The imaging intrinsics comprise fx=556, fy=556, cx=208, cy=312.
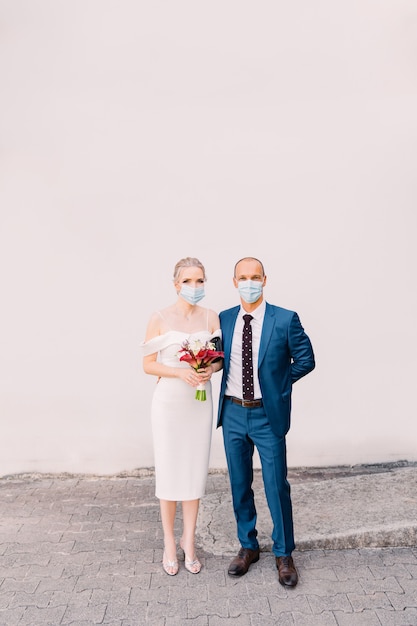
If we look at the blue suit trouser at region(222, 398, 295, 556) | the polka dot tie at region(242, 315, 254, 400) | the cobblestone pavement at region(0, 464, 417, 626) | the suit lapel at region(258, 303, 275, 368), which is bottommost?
the cobblestone pavement at region(0, 464, 417, 626)

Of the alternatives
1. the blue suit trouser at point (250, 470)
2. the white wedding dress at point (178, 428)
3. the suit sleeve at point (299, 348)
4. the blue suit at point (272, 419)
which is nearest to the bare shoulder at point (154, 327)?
the white wedding dress at point (178, 428)

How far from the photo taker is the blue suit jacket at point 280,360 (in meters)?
3.88

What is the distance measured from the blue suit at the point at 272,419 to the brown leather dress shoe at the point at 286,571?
4 centimetres

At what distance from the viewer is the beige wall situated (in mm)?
5863

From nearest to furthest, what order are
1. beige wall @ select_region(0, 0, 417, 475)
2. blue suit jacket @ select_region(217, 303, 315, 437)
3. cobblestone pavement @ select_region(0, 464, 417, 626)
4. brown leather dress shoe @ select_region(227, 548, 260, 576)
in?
1. cobblestone pavement @ select_region(0, 464, 417, 626)
2. blue suit jacket @ select_region(217, 303, 315, 437)
3. brown leather dress shoe @ select_region(227, 548, 260, 576)
4. beige wall @ select_region(0, 0, 417, 475)

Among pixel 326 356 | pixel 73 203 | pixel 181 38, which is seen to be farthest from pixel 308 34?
pixel 326 356

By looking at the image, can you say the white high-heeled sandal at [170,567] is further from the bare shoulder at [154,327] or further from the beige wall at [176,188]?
the beige wall at [176,188]

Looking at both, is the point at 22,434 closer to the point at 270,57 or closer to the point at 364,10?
the point at 270,57

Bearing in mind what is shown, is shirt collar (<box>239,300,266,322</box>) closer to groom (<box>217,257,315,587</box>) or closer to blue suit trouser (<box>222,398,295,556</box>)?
groom (<box>217,257,315,587</box>)

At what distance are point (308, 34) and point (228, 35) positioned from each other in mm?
853

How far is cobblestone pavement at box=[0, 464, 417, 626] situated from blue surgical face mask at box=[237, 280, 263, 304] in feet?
6.42

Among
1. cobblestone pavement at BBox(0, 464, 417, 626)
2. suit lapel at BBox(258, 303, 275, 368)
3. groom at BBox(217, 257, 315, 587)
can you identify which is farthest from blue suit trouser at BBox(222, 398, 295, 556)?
suit lapel at BBox(258, 303, 275, 368)

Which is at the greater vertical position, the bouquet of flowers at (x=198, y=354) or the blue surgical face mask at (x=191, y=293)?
the blue surgical face mask at (x=191, y=293)

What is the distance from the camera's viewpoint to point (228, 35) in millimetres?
5902
